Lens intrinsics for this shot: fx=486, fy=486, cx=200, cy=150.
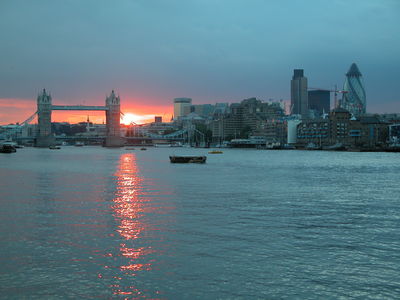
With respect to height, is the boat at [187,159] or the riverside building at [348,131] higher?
the riverside building at [348,131]

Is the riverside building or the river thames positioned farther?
the riverside building

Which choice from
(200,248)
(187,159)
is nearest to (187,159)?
(187,159)

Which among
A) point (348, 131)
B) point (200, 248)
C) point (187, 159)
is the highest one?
point (348, 131)

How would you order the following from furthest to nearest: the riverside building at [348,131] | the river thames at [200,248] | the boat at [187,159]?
the riverside building at [348,131] < the boat at [187,159] < the river thames at [200,248]

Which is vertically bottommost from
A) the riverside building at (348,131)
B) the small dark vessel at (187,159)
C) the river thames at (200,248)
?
the river thames at (200,248)

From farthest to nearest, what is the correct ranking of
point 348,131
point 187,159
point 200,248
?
1. point 348,131
2. point 187,159
3. point 200,248

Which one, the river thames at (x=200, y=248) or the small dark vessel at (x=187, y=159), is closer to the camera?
the river thames at (x=200, y=248)

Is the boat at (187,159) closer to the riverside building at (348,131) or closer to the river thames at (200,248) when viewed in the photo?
the river thames at (200,248)

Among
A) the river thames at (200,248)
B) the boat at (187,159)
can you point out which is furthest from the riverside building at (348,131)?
the river thames at (200,248)

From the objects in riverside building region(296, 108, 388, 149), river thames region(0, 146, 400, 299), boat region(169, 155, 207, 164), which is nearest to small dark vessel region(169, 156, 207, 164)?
boat region(169, 155, 207, 164)

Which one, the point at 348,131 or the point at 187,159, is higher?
the point at 348,131

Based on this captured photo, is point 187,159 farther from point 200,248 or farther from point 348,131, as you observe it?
point 348,131

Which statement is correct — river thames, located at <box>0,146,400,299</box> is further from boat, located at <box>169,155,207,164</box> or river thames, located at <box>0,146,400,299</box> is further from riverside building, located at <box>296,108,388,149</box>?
riverside building, located at <box>296,108,388,149</box>

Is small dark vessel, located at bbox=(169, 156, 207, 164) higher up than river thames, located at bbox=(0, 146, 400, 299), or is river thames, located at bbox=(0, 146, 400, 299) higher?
small dark vessel, located at bbox=(169, 156, 207, 164)
